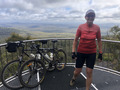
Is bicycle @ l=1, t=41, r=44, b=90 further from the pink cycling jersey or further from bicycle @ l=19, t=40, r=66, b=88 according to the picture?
the pink cycling jersey

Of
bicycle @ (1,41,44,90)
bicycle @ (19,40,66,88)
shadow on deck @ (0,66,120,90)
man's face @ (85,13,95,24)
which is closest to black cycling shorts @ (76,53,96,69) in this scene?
man's face @ (85,13,95,24)

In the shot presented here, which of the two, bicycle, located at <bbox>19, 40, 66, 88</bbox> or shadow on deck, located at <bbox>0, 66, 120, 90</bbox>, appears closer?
bicycle, located at <bbox>19, 40, 66, 88</bbox>

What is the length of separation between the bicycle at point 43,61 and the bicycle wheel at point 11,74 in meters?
0.19

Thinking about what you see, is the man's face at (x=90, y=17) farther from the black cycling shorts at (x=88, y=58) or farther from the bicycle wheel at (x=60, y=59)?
the bicycle wheel at (x=60, y=59)

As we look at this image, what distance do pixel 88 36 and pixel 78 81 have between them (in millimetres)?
1420

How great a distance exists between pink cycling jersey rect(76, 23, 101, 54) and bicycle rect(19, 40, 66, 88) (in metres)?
1.19

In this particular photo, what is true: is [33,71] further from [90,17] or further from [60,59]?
[90,17]

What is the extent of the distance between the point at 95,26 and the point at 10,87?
2.31m

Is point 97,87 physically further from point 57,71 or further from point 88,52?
point 57,71

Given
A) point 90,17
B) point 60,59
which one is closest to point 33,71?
point 60,59

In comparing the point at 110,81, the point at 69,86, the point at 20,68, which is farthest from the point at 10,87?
the point at 110,81

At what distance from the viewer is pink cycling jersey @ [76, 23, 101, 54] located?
6.79 feet

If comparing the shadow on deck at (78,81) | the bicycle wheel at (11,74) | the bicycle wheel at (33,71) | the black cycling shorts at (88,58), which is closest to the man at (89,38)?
the black cycling shorts at (88,58)

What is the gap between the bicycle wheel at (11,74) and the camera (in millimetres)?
2467
